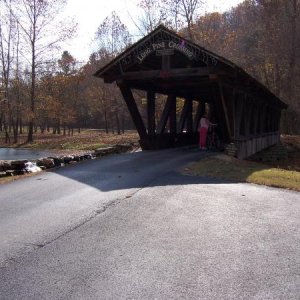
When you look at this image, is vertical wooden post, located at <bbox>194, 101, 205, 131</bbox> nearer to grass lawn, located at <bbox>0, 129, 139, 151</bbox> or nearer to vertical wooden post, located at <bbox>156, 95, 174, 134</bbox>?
grass lawn, located at <bbox>0, 129, 139, 151</bbox>

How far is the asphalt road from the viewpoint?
466 cm

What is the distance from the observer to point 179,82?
63.1 ft

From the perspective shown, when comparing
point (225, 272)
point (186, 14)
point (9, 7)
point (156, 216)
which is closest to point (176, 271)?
point (225, 272)

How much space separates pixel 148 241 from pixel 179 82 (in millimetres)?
13647

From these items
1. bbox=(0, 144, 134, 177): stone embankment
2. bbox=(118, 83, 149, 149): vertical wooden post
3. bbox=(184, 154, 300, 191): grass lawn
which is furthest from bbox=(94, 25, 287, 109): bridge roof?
bbox=(0, 144, 134, 177): stone embankment

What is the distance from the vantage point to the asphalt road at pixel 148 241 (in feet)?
15.3

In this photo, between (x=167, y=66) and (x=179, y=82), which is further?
(x=179, y=82)

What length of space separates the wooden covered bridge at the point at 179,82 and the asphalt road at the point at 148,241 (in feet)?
20.9

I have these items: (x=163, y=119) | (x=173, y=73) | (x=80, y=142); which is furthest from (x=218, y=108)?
(x=80, y=142)

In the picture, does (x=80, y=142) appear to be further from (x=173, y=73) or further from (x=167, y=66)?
(x=173, y=73)

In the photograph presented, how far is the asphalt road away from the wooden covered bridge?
20.9ft

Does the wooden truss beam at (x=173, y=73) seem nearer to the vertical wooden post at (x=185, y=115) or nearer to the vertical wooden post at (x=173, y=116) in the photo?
the vertical wooden post at (x=173, y=116)

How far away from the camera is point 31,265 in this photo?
5270 millimetres

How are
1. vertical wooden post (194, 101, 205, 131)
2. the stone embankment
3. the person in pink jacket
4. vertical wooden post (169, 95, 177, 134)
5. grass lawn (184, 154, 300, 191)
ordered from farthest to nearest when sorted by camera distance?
1. vertical wooden post (194, 101, 205, 131)
2. vertical wooden post (169, 95, 177, 134)
3. the person in pink jacket
4. the stone embankment
5. grass lawn (184, 154, 300, 191)
